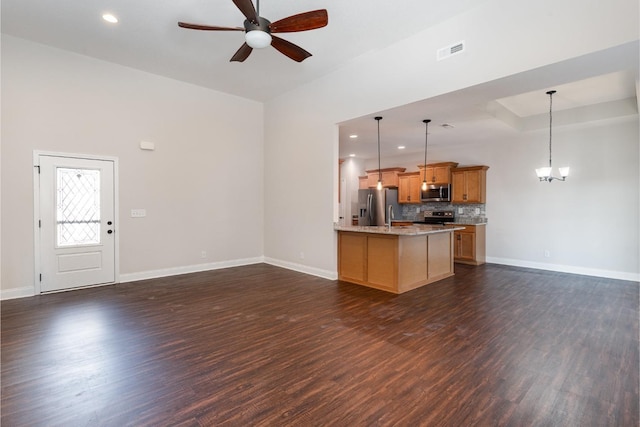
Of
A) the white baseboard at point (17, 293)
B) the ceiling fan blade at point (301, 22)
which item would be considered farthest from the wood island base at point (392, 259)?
the white baseboard at point (17, 293)

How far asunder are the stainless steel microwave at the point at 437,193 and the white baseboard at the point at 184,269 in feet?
15.3

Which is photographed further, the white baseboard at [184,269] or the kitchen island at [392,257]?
the white baseboard at [184,269]

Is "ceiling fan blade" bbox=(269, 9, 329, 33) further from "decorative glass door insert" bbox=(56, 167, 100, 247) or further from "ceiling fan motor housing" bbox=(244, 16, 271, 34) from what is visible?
"decorative glass door insert" bbox=(56, 167, 100, 247)

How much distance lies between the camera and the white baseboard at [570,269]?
5.62 meters

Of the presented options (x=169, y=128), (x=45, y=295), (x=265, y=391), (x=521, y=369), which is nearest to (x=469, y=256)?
(x=521, y=369)

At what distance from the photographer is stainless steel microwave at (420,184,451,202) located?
7.95 m

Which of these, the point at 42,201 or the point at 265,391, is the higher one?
the point at 42,201

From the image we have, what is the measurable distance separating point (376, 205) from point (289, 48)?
19.7 ft

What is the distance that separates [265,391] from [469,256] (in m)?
6.26

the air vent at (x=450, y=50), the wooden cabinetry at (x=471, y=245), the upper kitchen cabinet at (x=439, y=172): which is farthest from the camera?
the upper kitchen cabinet at (x=439, y=172)

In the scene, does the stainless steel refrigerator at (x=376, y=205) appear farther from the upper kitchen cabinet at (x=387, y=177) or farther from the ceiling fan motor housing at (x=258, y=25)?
the ceiling fan motor housing at (x=258, y=25)

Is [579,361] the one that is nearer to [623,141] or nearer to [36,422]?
[36,422]

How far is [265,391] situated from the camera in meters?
2.21

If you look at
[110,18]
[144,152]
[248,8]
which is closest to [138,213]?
[144,152]
